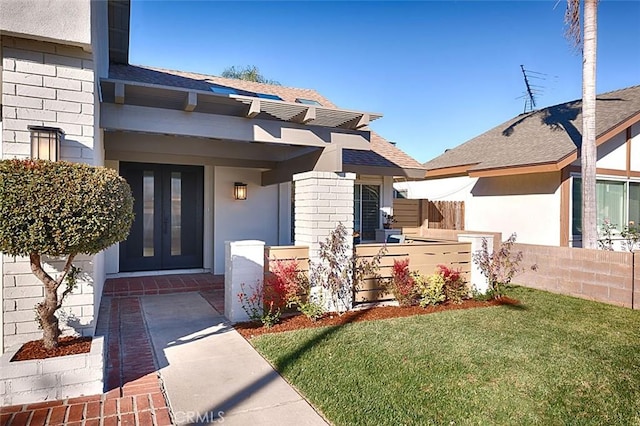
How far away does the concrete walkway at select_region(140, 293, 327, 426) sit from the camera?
327 cm

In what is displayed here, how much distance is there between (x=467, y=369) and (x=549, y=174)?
28.2ft

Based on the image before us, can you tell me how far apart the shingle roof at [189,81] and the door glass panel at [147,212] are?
2262mm

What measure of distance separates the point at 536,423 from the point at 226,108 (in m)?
5.44

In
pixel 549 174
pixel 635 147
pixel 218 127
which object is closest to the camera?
pixel 218 127

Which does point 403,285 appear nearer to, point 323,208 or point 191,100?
point 323,208

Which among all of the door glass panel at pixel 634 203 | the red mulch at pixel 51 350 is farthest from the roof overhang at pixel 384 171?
the red mulch at pixel 51 350

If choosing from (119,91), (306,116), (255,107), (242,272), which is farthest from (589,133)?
(119,91)

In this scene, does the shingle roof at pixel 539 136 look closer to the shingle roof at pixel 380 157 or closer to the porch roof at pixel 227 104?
the shingle roof at pixel 380 157

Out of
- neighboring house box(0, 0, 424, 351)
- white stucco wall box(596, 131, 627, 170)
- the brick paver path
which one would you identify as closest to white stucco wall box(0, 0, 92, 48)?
neighboring house box(0, 0, 424, 351)

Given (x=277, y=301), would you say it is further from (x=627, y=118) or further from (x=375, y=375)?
(x=627, y=118)

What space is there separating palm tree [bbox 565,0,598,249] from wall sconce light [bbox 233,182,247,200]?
309 inches

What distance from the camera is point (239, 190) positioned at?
9836 millimetres

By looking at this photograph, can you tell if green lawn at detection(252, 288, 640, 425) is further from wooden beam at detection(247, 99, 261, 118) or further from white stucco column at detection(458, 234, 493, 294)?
wooden beam at detection(247, 99, 261, 118)

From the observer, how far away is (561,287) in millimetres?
8484
